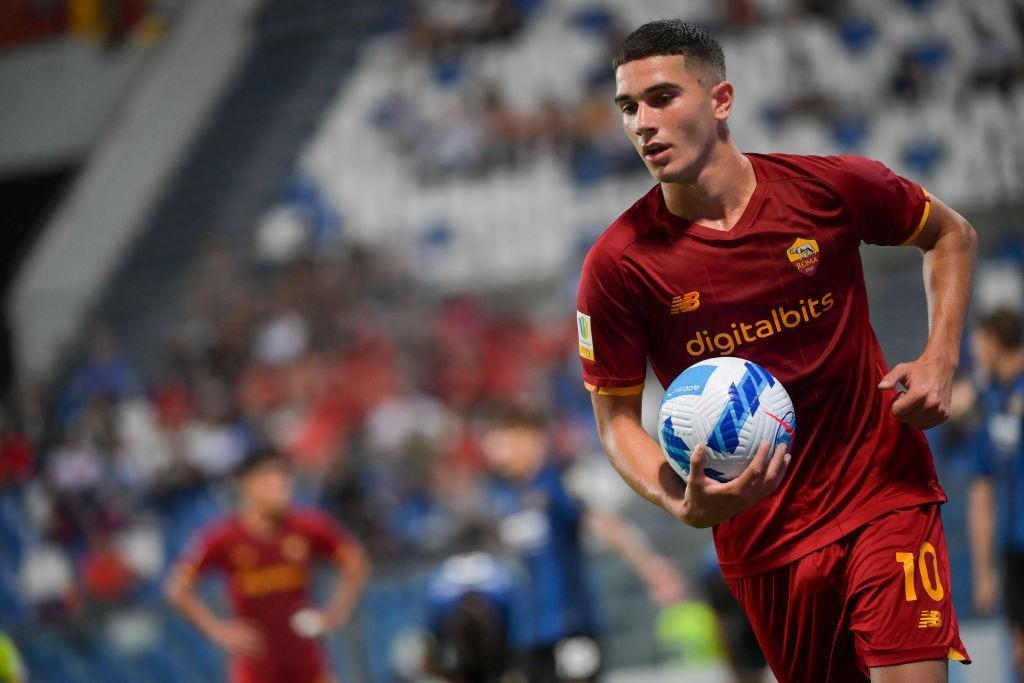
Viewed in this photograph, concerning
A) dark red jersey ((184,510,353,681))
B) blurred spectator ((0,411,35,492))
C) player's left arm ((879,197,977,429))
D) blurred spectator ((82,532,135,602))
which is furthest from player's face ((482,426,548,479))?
blurred spectator ((0,411,35,492))

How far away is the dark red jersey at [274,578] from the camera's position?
7.86 metres

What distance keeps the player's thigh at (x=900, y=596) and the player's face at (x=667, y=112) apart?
1048 millimetres

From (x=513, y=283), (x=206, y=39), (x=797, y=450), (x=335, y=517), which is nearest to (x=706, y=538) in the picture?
(x=335, y=517)

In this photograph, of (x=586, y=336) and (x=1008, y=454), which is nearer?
(x=586, y=336)

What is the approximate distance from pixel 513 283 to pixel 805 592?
40.5 feet

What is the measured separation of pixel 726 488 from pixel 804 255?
0.76 metres

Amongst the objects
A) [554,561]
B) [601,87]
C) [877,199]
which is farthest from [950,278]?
[601,87]

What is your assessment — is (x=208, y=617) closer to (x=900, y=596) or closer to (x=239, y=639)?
(x=239, y=639)

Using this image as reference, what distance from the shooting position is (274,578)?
8055 millimetres

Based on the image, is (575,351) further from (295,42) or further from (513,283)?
(295,42)

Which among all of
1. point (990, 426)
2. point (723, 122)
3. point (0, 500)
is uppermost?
point (723, 122)

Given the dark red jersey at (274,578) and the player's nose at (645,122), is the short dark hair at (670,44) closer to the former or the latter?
the player's nose at (645,122)

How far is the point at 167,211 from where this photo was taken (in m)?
21.4

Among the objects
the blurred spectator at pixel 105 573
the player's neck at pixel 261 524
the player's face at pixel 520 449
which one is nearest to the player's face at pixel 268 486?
the player's neck at pixel 261 524
